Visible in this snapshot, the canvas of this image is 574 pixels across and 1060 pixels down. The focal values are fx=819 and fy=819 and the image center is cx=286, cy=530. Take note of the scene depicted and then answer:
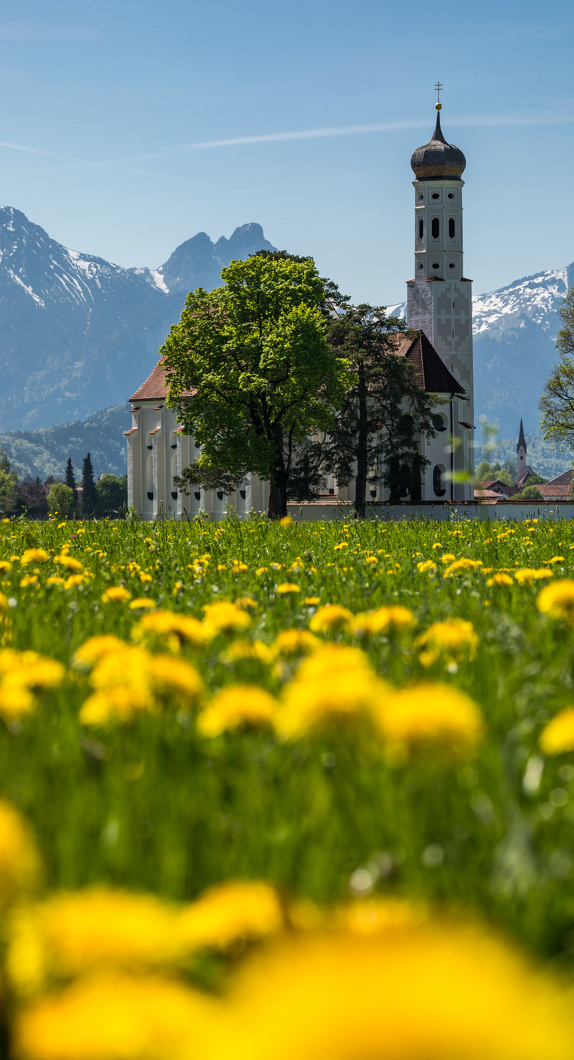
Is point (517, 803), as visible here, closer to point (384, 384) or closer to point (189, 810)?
point (189, 810)

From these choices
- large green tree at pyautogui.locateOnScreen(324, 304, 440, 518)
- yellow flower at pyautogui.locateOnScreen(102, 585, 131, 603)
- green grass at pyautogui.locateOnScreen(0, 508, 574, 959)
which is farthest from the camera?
large green tree at pyautogui.locateOnScreen(324, 304, 440, 518)

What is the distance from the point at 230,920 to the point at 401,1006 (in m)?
0.38

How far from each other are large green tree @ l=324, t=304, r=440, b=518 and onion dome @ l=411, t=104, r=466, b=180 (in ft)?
123

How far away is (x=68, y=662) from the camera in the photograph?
98.7 inches

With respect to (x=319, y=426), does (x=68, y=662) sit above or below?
below

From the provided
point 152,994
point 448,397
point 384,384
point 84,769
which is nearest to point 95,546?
point 84,769

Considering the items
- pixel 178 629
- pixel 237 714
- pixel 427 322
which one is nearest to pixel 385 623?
pixel 178 629

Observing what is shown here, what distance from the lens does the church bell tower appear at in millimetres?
70312

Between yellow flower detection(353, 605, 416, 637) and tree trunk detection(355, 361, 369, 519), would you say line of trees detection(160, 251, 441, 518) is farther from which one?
yellow flower detection(353, 605, 416, 637)

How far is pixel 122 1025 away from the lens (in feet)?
1.82

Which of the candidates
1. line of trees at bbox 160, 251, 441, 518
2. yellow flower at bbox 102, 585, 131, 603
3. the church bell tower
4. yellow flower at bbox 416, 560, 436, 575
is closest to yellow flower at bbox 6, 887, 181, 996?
yellow flower at bbox 102, 585, 131, 603

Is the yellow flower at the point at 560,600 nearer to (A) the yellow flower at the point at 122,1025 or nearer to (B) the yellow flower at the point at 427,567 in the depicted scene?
(A) the yellow flower at the point at 122,1025

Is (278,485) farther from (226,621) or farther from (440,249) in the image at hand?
(440,249)

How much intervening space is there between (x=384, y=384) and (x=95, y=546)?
3334 centimetres
